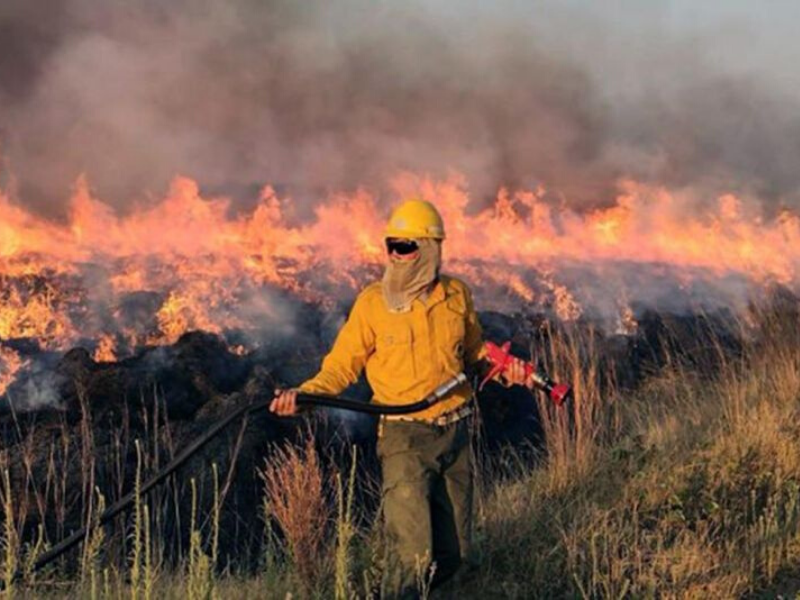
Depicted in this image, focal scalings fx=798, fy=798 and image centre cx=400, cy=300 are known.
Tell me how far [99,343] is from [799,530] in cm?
1931

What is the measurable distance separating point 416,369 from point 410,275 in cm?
47

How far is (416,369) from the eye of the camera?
3.96 metres

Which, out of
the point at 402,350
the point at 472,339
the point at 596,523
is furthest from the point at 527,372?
the point at 596,523

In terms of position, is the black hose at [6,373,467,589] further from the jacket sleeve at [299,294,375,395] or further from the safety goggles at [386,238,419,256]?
the safety goggles at [386,238,419,256]

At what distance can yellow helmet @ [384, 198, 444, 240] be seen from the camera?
3.91 m

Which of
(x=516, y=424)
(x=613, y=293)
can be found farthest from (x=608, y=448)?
(x=613, y=293)

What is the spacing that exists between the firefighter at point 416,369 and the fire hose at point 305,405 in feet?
0.38

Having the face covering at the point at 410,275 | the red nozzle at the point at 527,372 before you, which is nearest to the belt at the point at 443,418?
the red nozzle at the point at 527,372

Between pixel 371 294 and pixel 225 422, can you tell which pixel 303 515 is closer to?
pixel 225 422

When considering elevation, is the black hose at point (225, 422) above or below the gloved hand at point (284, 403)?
below

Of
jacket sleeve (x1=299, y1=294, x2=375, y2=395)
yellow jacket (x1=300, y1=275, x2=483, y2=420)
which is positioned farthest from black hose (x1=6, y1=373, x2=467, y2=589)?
jacket sleeve (x1=299, y1=294, x2=375, y2=395)

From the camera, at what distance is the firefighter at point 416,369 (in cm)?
390

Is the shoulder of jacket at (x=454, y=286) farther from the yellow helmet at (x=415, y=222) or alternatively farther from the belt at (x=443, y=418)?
the belt at (x=443, y=418)

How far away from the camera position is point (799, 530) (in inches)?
178
